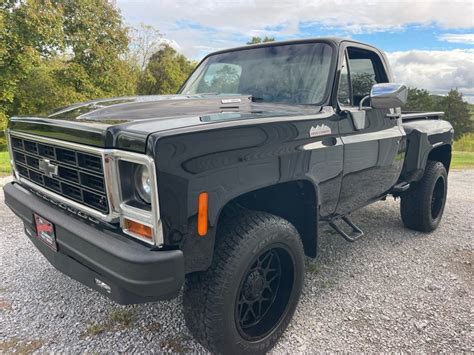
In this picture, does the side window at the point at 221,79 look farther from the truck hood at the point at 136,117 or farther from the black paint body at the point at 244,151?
the truck hood at the point at 136,117

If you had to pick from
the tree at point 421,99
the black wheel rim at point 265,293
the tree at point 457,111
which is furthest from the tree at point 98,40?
the tree at point 457,111

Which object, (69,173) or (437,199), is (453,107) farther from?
(69,173)

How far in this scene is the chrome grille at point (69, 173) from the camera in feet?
6.34

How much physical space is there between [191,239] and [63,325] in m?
1.46

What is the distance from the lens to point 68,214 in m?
2.21

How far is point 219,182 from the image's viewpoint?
1.90m

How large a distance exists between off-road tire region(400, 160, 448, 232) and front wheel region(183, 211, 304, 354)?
258 centimetres

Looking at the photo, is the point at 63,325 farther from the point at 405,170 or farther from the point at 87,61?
the point at 87,61

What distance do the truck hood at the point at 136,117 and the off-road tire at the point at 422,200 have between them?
2.37 meters

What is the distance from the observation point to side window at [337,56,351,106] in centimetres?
303

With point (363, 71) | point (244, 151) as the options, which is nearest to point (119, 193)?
point (244, 151)

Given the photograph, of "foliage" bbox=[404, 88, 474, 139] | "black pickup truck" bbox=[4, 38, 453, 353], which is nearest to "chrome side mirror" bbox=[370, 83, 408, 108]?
"black pickup truck" bbox=[4, 38, 453, 353]

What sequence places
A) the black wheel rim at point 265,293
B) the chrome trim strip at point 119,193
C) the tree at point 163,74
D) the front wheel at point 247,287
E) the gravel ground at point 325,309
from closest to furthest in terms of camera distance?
1. the chrome trim strip at point 119,193
2. the front wheel at point 247,287
3. the black wheel rim at point 265,293
4. the gravel ground at point 325,309
5. the tree at point 163,74

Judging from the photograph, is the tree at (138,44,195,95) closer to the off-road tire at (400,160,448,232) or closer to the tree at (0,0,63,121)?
the tree at (0,0,63,121)
